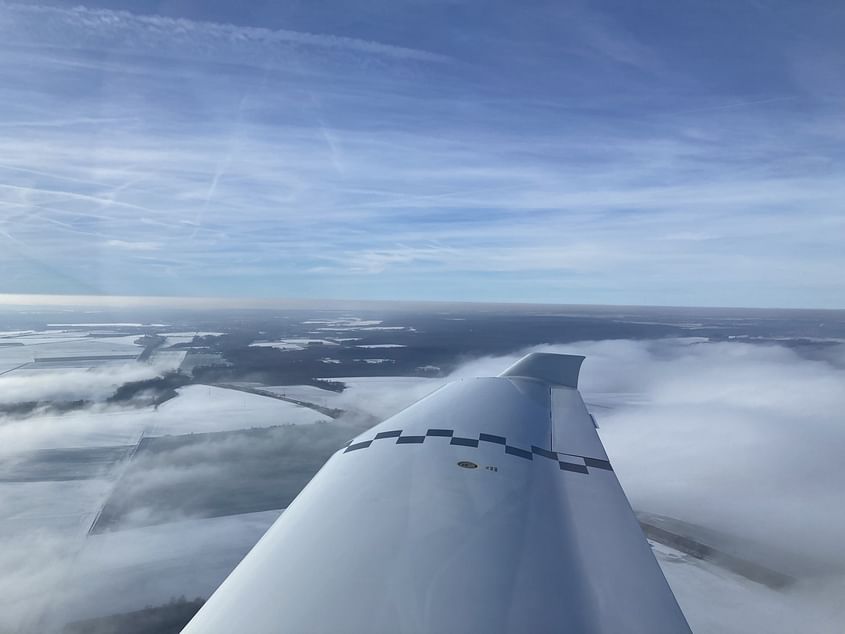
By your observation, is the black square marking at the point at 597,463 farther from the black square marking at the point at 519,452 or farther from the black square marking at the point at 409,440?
the black square marking at the point at 409,440

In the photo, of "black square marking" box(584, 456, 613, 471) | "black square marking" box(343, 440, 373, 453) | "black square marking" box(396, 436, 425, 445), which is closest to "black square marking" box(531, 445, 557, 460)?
"black square marking" box(584, 456, 613, 471)

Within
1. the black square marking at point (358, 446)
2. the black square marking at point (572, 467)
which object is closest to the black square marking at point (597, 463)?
the black square marking at point (572, 467)

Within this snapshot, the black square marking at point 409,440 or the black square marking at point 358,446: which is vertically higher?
the black square marking at point 409,440

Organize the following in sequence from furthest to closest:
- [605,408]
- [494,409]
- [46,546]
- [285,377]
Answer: [285,377] < [605,408] < [46,546] < [494,409]

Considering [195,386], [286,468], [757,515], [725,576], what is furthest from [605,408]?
[195,386]

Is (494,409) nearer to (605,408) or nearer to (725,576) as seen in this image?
(725,576)

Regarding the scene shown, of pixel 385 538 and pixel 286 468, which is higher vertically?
pixel 385 538
